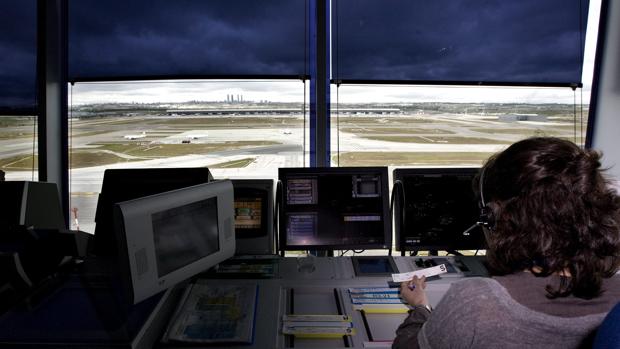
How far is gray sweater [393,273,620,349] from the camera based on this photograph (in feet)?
2.87

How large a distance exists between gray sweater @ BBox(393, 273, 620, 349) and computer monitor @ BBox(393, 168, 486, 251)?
4.55 ft

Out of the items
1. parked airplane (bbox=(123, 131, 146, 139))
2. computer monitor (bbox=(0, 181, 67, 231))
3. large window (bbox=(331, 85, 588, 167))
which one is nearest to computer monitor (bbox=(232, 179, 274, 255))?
computer monitor (bbox=(0, 181, 67, 231))

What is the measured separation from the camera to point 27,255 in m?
1.78

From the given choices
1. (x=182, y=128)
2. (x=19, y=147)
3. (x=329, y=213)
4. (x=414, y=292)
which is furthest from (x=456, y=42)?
(x=19, y=147)

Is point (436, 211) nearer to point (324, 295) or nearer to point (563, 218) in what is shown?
point (324, 295)

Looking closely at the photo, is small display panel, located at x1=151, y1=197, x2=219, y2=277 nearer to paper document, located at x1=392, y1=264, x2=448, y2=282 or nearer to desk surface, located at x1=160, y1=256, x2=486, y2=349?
desk surface, located at x1=160, y1=256, x2=486, y2=349

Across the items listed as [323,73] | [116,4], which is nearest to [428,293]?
[323,73]

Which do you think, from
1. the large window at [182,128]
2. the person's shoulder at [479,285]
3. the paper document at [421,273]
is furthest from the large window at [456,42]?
the person's shoulder at [479,285]

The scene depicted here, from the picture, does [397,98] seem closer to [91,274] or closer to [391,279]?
[391,279]

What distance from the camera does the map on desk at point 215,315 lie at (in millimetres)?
1397

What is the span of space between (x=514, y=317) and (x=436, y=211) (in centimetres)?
151

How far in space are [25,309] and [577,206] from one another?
1.59 metres

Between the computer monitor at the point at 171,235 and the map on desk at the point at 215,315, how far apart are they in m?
0.13

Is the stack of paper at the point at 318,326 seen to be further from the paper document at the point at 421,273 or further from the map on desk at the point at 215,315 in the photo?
the paper document at the point at 421,273
